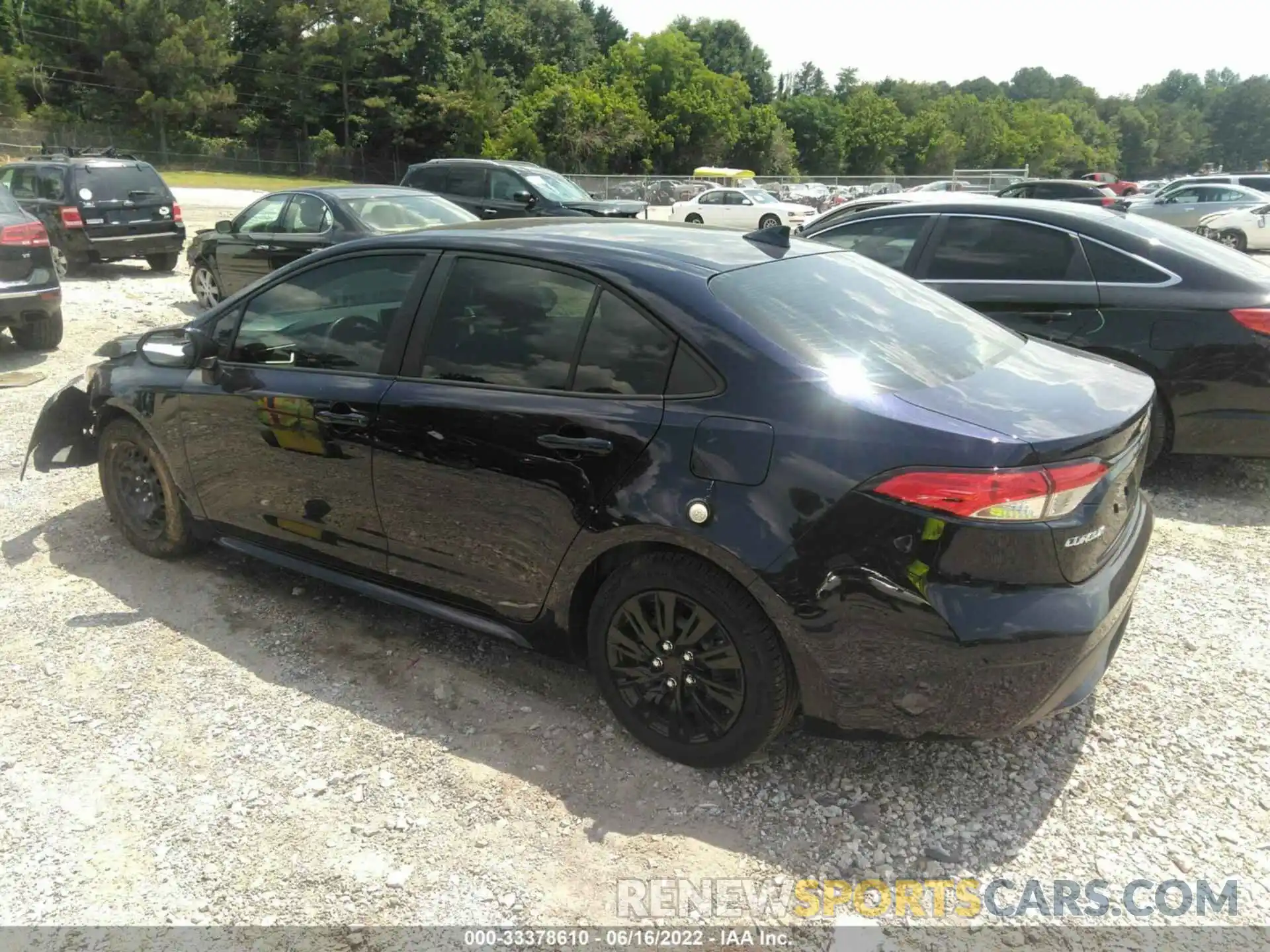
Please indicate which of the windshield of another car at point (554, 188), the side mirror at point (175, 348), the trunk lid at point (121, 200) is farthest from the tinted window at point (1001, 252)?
the trunk lid at point (121, 200)

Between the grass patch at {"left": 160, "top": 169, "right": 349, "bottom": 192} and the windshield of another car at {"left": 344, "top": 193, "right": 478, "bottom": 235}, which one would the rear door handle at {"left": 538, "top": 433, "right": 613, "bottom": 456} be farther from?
the grass patch at {"left": 160, "top": 169, "right": 349, "bottom": 192}

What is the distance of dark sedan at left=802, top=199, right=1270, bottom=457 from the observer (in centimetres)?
482

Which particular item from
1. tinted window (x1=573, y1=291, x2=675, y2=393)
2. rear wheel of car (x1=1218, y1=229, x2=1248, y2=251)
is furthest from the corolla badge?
rear wheel of car (x1=1218, y1=229, x2=1248, y2=251)

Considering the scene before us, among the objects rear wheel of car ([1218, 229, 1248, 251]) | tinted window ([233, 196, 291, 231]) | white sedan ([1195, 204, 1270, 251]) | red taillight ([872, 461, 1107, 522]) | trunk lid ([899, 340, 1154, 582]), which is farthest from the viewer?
rear wheel of car ([1218, 229, 1248, 251])

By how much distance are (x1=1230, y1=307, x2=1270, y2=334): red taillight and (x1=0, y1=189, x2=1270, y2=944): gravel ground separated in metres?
1.48

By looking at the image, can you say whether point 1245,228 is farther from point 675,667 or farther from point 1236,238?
point 675,667

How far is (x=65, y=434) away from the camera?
4.68 meters

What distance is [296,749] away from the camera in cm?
310

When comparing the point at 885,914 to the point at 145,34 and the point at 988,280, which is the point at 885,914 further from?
the point at 145,34

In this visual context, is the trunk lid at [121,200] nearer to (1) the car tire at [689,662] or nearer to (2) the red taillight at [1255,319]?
(1) the car tire at [689,662]

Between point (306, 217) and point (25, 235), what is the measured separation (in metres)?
2.54

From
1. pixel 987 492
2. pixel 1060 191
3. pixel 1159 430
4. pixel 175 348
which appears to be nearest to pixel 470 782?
pixel 987 492

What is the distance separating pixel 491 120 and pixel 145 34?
67.2 ft

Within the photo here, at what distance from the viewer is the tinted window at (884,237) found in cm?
612
